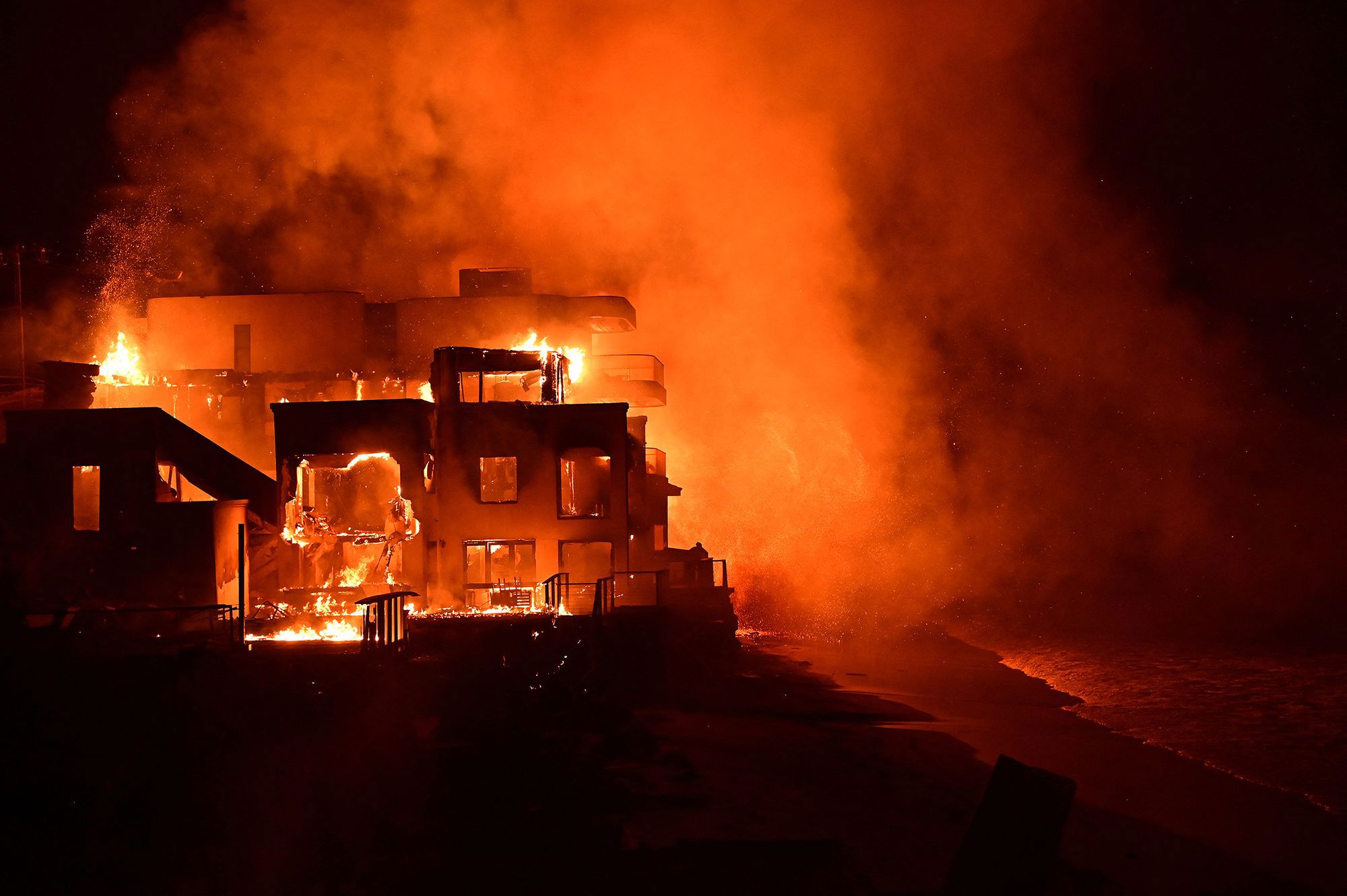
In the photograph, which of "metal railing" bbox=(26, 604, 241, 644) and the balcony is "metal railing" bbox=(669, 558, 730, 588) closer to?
the balcony

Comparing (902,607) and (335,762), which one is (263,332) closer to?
(335,762)

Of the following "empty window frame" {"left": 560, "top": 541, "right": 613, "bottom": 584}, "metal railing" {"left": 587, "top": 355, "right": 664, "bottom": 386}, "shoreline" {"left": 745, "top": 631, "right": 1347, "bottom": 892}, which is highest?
"metal railing" {"left": 587, "top": 355, "right": 664, "bottom": 386}

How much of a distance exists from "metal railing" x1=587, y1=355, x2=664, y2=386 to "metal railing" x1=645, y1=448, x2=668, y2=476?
3059 millimetres

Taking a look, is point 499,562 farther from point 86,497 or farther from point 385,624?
point 86,497

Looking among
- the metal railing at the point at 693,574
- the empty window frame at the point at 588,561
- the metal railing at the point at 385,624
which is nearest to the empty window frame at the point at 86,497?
the metal railing at the point at 385,624

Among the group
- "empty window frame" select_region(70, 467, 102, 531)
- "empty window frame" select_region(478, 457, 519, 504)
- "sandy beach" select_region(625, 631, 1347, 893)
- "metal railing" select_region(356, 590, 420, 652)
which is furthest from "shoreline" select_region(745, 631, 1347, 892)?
"empty window frame" select_region(70, 467, 102, 531)

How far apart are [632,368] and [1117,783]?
28.6 metres

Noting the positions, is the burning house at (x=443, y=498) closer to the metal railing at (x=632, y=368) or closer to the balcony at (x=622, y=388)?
the balcony at (x=622, y=388)

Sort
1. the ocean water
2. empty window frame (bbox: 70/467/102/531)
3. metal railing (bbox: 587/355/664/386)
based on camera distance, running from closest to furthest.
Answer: the ocean water → empty window frame (bbox: 70/467/102/531) → metal railing (bbox: 587/355/664/386)

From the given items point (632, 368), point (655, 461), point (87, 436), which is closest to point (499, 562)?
point (655, 461)

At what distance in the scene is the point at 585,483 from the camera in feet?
115

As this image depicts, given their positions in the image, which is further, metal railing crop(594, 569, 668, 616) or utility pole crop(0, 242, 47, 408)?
utility pole crop(0, 242, 47, 408)

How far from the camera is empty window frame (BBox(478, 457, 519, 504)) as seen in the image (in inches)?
1303

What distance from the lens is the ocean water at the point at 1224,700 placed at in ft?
83.0
